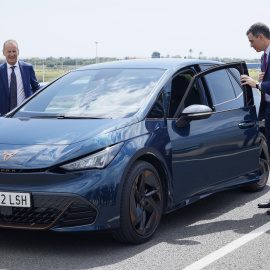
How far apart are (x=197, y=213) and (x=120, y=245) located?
5.12 feet

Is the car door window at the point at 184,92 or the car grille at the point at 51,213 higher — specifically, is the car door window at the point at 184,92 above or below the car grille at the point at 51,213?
above

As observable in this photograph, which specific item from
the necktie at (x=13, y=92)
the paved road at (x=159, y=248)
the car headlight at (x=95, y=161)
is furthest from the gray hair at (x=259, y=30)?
the necktie at (x=13, y=92)

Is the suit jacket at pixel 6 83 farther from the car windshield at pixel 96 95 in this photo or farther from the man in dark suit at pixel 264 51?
the man in dark suit at pixel 264 51

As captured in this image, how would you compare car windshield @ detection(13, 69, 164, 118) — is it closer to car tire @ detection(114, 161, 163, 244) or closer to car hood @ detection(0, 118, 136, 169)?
car hood @ detection(0, 118, 136, 169)

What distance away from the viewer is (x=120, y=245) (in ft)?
17.1

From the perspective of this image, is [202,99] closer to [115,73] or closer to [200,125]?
[200,125]

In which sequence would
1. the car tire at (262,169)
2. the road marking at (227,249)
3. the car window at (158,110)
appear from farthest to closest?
the car tire at (262,169) < the car window at (158,110) < the road marking at (227,249)

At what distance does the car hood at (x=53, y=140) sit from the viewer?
4836 millimetres

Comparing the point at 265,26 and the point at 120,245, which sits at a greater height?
the point at 265,26

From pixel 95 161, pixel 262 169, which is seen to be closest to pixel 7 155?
pixel 95 161

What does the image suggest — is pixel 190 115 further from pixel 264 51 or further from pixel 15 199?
pixel 15 199

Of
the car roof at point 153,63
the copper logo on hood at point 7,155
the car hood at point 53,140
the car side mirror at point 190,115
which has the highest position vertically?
the car roof at point 153,63

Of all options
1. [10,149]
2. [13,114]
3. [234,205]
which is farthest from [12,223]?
[234,205]

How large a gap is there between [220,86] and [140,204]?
7.08ft
